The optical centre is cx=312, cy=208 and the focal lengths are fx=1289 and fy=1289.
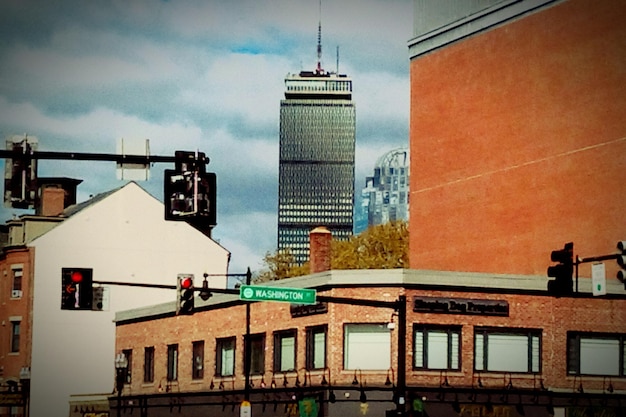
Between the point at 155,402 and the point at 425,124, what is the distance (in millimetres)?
23366

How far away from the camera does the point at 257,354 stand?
58625 millimetres

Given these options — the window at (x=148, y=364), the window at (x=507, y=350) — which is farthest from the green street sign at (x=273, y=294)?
the window at (x=148, y=364)

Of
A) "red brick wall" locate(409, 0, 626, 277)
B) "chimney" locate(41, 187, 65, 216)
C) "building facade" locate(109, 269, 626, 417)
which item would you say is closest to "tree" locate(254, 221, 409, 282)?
"chimney" locate(41, 187, 65, 216)

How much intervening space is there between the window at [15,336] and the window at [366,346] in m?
36.1

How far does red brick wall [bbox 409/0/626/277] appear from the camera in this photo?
64.6 meters

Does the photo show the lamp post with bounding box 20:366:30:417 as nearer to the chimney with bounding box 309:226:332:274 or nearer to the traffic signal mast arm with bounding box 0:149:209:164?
the chimney with bounding box 309:226:332:274

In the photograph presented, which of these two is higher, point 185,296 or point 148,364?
point 185,296

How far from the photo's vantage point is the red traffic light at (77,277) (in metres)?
34.3

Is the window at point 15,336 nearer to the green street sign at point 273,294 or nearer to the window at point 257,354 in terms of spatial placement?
the window at point 257,354

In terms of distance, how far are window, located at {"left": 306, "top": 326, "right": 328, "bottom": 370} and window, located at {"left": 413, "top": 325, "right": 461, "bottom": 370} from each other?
390 cm

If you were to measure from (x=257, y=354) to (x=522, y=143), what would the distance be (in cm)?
2051

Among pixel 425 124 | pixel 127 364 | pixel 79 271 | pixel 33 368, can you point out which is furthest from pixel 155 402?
pixel 79 271

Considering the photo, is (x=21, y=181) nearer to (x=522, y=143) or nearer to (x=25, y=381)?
(x=522, y=143)

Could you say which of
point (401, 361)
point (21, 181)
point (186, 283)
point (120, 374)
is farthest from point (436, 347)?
point (21, 181)
